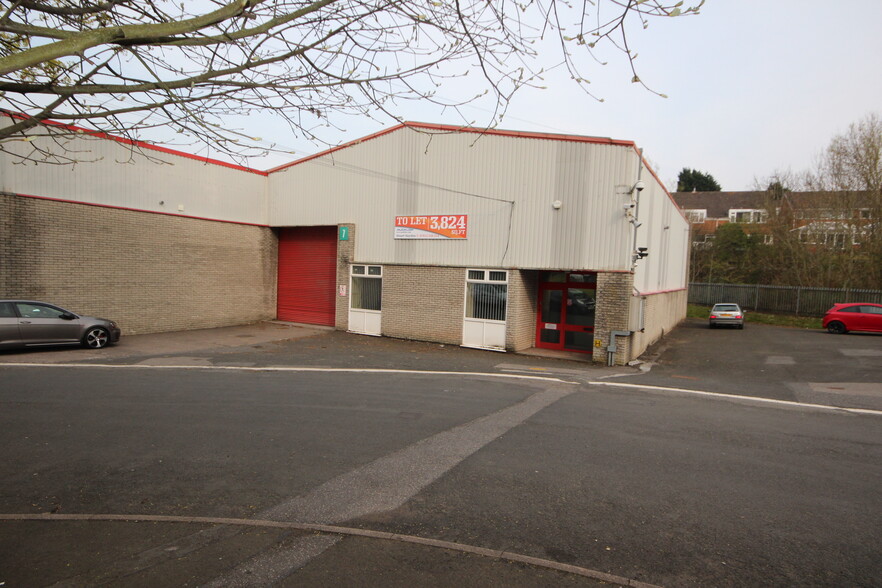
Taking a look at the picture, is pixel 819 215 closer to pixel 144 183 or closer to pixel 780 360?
pixel 780 360

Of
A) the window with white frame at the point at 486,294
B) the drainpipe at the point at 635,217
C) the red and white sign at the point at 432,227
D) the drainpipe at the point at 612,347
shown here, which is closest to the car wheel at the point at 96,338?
the red and white sign at the point at 432,227

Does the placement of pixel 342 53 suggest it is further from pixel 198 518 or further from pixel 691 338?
pixel 691 338

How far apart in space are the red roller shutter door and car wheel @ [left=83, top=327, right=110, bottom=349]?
7972 millimetres

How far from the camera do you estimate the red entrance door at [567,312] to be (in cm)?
1642

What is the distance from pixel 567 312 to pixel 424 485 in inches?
499

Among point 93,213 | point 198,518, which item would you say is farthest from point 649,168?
point 93,213

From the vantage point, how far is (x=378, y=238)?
19.1 m

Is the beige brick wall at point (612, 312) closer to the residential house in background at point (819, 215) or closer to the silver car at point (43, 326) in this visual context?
the silver car at point (43, 326)

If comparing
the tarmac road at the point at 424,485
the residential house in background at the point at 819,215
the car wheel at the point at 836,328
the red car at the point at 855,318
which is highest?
the residential house in background at the point at 819,215

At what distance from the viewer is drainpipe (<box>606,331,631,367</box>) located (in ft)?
48.6

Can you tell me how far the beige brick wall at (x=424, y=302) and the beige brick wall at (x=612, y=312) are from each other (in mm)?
4438

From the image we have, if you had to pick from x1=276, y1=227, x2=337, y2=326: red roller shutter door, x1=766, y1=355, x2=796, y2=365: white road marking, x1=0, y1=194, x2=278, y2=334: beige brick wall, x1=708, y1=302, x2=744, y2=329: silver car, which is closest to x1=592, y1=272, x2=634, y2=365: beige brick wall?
x1=766, y1=355, x2=796, y2=365: white road marking

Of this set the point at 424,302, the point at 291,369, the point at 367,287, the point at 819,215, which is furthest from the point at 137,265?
the point at 819,215

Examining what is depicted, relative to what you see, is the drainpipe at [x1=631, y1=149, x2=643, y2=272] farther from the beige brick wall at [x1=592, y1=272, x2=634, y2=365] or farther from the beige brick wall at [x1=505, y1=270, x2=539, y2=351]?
the beige brick wall at [x1=505, y1=270, x2=539, y2=351]
